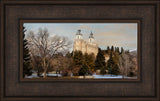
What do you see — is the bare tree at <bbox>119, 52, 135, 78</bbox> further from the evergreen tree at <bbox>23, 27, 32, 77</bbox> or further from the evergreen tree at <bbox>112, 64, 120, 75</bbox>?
the evergreen tree at <bbox>23, 27, 32, 77</bbox>

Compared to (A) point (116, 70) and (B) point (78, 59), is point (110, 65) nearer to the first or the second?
(A) point (116, 70)

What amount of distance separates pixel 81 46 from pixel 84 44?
0.07 meters

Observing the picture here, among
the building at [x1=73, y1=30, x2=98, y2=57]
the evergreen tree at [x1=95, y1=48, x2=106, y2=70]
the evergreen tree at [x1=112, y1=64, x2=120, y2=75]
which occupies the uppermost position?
the building at [x1=73, y1=30, x2=98, y2=57]

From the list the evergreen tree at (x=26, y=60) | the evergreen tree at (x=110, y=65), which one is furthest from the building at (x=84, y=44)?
the evergreen tree at (x=26, y=60)

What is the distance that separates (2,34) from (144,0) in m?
2.49

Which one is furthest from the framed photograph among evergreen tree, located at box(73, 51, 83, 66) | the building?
evergreen tree, located at box(73, 51, 83, 66)

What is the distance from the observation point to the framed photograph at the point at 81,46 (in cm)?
299

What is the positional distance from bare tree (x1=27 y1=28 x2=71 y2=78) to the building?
0.46 ft

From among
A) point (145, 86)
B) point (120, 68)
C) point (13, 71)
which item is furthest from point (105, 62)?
point (13, 71)

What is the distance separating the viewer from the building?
9.96 feet

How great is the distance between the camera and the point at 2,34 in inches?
117

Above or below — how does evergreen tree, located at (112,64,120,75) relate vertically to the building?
below

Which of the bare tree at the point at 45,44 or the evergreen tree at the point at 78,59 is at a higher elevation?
the bare tree at the point at 45,44

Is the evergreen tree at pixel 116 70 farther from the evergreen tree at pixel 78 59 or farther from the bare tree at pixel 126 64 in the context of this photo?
the evergreen tree at pixel 78 59
